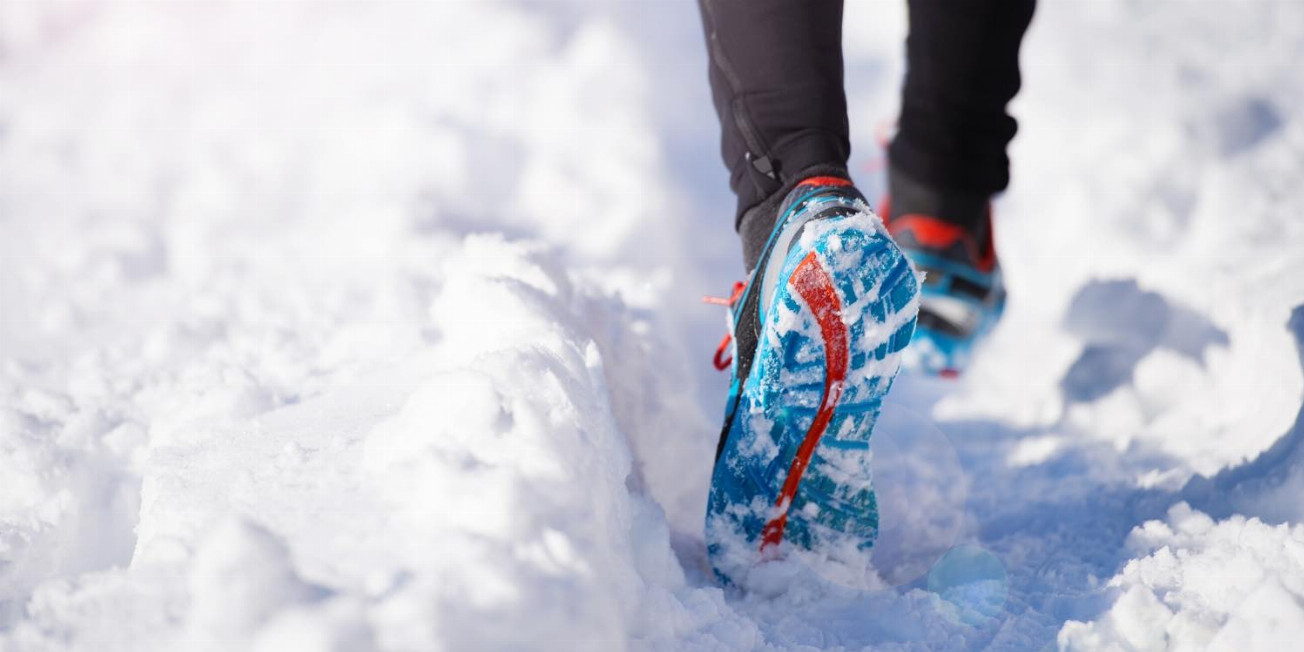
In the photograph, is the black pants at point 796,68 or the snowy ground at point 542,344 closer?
the snowy ground at point 542,344

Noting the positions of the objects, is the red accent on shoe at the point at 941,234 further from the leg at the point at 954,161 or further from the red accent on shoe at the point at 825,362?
the red accent on shoe at the point at 825,362

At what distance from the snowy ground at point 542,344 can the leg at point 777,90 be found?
34cm

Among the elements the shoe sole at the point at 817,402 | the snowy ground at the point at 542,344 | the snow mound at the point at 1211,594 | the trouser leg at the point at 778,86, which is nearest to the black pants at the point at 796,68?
the trouser leg at the point at 778,86

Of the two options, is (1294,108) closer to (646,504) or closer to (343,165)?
(646,504)

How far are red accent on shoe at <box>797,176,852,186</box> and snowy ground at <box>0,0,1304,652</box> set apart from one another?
14.5 inches

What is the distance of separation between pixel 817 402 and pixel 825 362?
0.05m

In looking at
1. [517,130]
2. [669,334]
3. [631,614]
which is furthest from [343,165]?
[631,614]

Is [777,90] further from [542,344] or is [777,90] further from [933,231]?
[933,231]

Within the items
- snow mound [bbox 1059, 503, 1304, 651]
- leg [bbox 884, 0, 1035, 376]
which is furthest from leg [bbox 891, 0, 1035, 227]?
snow mound [bbox 1059, 503, 1304, 651]

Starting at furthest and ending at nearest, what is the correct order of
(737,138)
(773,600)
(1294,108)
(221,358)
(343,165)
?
(343,165)
(1294,108)
(221,358)
(737,138)
(773,600)

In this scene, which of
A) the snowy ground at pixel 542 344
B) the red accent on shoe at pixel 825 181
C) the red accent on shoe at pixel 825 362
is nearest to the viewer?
the snowy ground at pixel 542 344

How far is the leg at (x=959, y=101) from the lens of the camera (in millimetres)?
1460

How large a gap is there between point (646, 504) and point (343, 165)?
205 cm

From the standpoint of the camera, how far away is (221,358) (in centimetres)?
160
